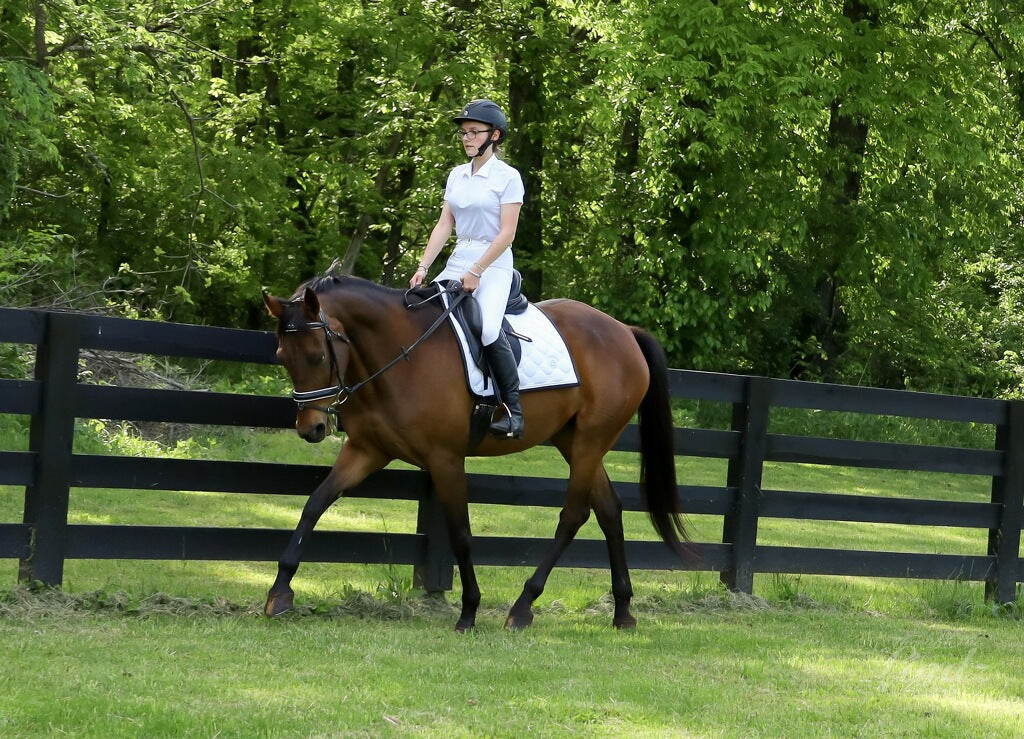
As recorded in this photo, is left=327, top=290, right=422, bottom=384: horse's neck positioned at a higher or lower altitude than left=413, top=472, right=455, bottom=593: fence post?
higher

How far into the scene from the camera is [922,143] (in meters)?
20.6

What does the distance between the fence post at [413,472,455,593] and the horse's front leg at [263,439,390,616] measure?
0.91 meters

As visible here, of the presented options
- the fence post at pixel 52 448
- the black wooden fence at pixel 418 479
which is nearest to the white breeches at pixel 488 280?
the black wooden fence at pixel 418 479

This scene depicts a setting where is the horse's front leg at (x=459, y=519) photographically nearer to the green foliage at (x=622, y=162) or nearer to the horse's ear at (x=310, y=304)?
the horse's ear at (x=310, y=304)

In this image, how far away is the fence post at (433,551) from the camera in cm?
762

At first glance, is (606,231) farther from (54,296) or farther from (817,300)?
(54,296)

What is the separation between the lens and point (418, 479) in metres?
7.57

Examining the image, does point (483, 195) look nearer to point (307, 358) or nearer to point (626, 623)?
point (307, 358)

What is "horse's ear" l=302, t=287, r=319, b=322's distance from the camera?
6.18m

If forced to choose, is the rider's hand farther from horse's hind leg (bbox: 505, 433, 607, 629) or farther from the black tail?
the black tail

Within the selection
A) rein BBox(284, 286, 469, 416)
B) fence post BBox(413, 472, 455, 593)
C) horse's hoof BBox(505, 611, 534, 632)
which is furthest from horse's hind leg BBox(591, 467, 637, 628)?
rein BBox(284, 286, 469, 416)

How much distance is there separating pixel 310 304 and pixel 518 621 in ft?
7.26

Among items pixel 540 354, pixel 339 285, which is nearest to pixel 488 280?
pixel 540 354

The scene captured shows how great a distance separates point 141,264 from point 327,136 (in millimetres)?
4597
